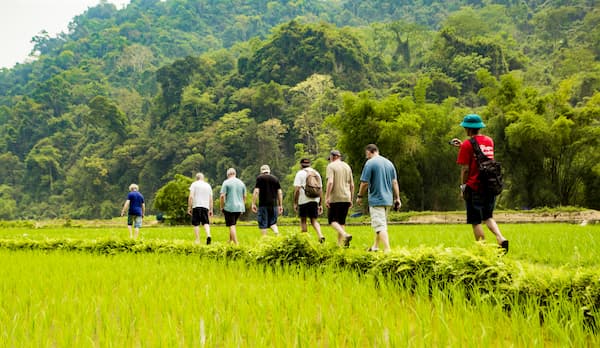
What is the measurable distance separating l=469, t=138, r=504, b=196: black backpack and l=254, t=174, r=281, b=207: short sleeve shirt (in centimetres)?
477

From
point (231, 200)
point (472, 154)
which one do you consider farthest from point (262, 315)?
point (231, 200)

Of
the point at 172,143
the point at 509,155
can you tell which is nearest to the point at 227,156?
the point at 172,143

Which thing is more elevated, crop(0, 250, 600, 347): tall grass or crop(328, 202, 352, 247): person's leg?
crop(328, 202, 352, 247): person's leg

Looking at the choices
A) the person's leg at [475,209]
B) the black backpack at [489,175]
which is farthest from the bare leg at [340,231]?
the black backpack at [489,175]

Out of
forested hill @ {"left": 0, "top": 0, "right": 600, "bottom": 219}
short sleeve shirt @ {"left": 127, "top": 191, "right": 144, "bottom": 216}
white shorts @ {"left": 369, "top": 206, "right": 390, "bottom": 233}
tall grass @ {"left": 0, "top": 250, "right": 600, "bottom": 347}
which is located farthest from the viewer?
forested hill @ {"left": 0, "top": 0, "right": 600, "bottom": 219}

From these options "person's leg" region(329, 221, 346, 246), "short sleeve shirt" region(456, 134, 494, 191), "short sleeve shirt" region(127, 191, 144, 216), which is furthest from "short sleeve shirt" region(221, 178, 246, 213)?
"short sleeve shirt" region(456, 134, 494, 191)

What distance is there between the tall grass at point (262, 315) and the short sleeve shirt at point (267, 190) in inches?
171

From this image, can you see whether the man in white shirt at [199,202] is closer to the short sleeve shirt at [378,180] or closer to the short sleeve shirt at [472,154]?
the short sleeve shirt at [378,180]

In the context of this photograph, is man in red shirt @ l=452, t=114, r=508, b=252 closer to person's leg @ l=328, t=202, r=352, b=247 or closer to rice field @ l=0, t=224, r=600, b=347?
rice field @ l=0, t=224, r=600, b=347

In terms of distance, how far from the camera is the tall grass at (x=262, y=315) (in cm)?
299

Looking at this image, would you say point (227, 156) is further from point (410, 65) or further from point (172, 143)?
point (410, 65)

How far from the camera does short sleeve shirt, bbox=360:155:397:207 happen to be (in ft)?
24.2

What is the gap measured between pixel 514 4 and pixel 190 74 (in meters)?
58.6

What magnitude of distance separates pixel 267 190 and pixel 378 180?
3280mm
